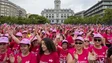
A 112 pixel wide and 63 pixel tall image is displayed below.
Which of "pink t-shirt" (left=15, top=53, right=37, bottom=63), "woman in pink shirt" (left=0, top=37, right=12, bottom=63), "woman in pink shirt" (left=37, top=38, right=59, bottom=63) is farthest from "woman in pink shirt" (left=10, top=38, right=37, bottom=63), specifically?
"woman in pink shirt" (left=0, top=37, right=12, bottom=63)

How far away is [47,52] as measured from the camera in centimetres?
520

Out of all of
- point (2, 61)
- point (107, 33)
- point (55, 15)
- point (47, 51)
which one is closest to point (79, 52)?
point (47, 51)

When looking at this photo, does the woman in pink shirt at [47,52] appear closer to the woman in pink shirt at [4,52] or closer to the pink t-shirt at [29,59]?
the pink t-shirt at [29,59]

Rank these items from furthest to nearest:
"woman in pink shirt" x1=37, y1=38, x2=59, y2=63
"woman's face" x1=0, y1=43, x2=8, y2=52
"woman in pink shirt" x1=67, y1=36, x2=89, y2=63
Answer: "woman in pink shirt" x1=67, y1=36, x2=89, y2=63, "woman's face" x1=0, y1=43, x2=8, y2=52, "woman in pink shirt" x1=37, y1=38, x2=59, y2=63

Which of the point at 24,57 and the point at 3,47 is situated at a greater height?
the point at 3,47

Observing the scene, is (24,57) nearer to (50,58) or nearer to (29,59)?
(29,59)

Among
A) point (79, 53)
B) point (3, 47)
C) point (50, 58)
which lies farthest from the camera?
point (79, 53)

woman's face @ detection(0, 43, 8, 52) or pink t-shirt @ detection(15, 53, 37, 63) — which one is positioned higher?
woman's face @ detection(0, 43, 8, 52)

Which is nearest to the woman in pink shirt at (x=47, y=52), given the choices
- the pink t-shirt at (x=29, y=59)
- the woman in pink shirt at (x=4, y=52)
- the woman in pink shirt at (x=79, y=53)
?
the pink t-shirt at (x=29, y=59)

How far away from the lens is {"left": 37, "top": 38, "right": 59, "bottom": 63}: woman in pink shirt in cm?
512

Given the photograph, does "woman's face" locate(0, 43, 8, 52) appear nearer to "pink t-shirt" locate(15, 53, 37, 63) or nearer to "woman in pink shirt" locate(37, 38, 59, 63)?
"pink t-shirt" locate(15, 53, 37, 63)

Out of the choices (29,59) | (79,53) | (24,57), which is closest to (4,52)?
(24,57)

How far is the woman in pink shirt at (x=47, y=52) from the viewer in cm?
512

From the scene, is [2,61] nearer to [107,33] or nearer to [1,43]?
[1,43]
